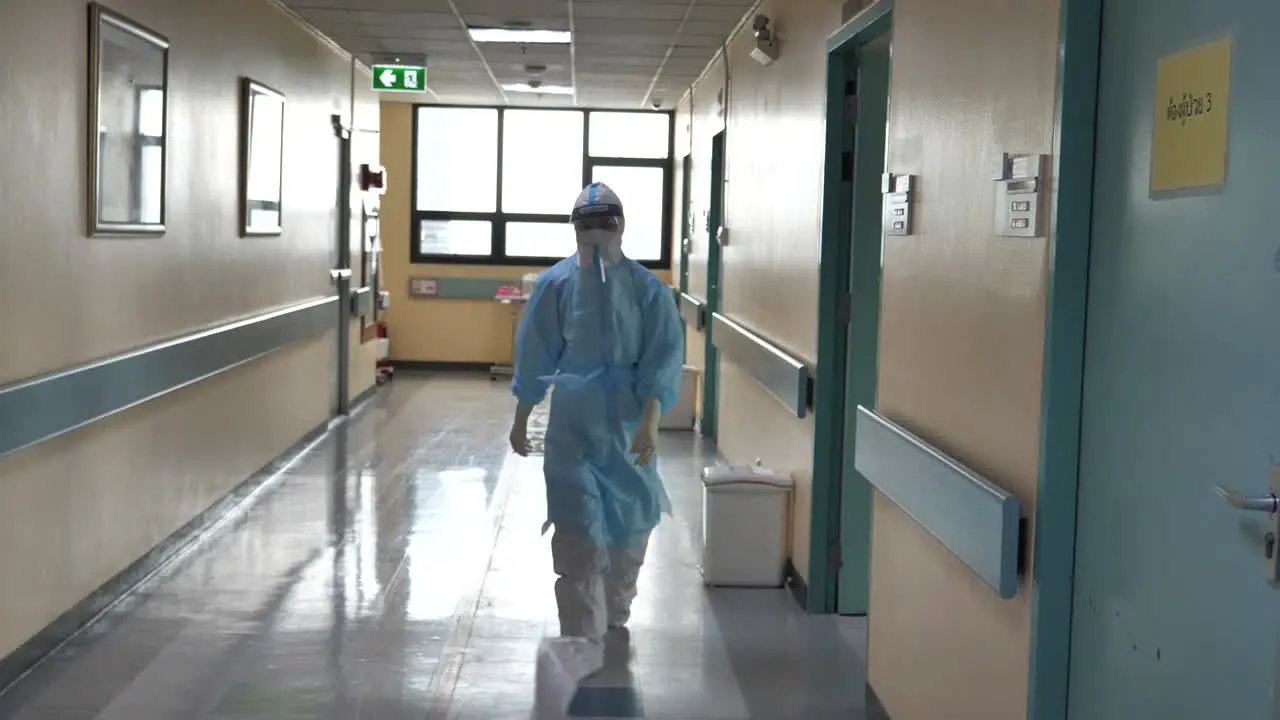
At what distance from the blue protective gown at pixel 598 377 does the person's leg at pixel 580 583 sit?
0.05 meters

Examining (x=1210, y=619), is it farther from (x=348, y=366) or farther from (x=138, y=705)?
(x=348, y=366)

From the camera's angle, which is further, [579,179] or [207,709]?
[579,179]

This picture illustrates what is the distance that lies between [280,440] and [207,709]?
4.15 metres

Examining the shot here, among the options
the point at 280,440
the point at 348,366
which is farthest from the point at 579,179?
the point at 280,440

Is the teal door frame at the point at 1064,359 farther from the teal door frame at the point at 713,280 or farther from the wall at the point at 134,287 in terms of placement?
the teal door frame at the point at 713,280

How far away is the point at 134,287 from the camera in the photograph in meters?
5.09

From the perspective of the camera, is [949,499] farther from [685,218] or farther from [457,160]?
[457,160]

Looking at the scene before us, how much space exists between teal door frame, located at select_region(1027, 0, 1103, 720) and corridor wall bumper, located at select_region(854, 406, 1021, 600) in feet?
0.21

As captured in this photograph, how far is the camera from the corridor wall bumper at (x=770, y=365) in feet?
16.4

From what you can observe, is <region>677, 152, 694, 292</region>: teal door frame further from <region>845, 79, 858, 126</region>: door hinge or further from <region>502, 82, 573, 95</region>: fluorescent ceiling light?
<region>845, 79, 858, 126</region>: door hinge

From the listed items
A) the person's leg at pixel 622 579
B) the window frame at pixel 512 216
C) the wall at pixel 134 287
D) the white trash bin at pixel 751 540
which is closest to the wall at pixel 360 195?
the wall at pixel 134 287

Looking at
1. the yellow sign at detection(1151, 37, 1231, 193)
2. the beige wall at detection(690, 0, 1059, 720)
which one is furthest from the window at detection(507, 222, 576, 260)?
the yellow sign at detection(1151, 37, 1231, 193)

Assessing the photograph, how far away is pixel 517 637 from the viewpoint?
4.55m

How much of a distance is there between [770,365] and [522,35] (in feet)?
11.6
